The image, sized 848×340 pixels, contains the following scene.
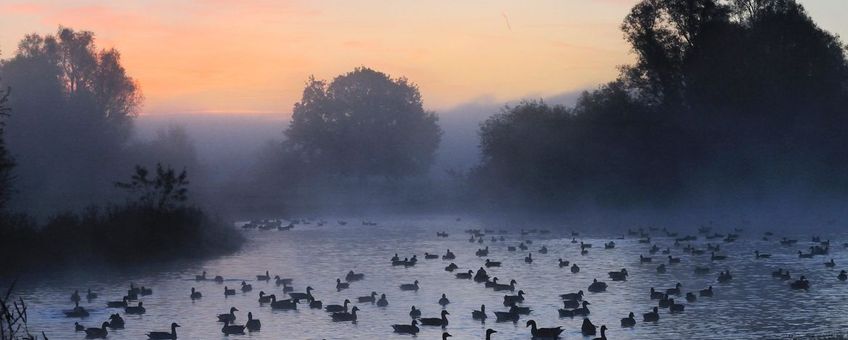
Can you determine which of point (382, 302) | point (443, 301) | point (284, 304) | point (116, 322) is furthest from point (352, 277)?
point (116, 322)

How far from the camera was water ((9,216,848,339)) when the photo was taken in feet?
80.2

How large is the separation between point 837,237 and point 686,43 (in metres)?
21.8

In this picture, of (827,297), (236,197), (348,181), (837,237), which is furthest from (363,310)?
(348,181)

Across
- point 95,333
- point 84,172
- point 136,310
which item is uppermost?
point 84,172

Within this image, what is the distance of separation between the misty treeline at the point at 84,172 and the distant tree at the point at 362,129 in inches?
440

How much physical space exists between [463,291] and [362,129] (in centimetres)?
6057

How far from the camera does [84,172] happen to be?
69.1 meters

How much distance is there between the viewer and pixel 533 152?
73.2 metres

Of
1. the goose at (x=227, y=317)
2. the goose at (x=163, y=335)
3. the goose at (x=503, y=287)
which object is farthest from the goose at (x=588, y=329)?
the goose at (x=163, y=335)

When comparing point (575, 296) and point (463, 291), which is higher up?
point (575, 296)

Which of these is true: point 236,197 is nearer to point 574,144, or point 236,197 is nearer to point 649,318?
point 574,144

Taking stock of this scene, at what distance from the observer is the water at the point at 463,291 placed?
2444 cm

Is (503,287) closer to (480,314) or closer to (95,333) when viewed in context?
(480,314)

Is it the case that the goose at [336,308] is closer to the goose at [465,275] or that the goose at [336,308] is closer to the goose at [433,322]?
the goose at [433,322]
